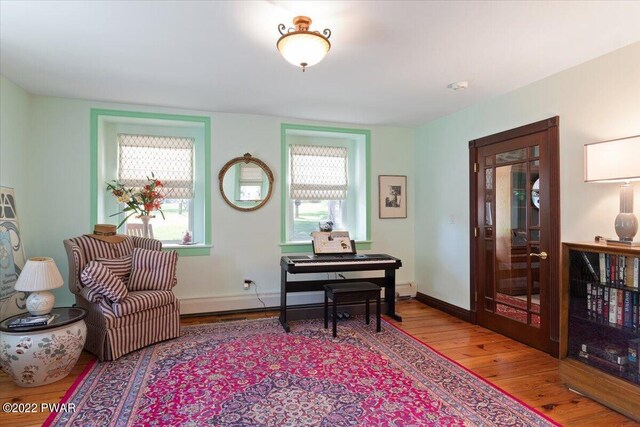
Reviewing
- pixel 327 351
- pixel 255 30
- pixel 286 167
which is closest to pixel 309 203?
pixel 286 167

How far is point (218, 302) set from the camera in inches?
165

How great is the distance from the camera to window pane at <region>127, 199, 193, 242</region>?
4.30 metres

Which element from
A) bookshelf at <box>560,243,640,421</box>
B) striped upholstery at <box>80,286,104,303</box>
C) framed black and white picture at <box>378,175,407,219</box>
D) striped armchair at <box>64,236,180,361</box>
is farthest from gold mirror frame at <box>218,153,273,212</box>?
bookshelf at <box>560,243,640,421</box>

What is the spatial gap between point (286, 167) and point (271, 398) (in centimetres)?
A: 293

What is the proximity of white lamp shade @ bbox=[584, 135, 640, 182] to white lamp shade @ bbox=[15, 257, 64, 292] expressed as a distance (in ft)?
13.1

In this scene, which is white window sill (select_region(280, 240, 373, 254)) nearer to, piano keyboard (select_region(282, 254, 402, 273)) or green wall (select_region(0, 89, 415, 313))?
green wall (select_region(0, 89, 415, 313))

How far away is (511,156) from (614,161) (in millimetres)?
1215

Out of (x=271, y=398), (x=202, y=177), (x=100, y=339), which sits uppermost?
(x=202, y=177)

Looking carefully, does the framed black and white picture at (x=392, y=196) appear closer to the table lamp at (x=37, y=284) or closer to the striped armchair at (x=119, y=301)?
the striped armchair at (x=119, y=301)

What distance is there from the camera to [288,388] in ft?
8.04

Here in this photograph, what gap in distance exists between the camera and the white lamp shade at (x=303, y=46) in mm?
2107

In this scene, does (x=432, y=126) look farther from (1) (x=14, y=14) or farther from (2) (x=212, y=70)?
(1) (x=14, y=14)

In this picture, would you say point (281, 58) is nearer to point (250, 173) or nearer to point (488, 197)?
point (250, 173)

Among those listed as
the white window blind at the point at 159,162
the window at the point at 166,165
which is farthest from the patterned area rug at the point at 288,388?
the white window blind at the point at 159,162
